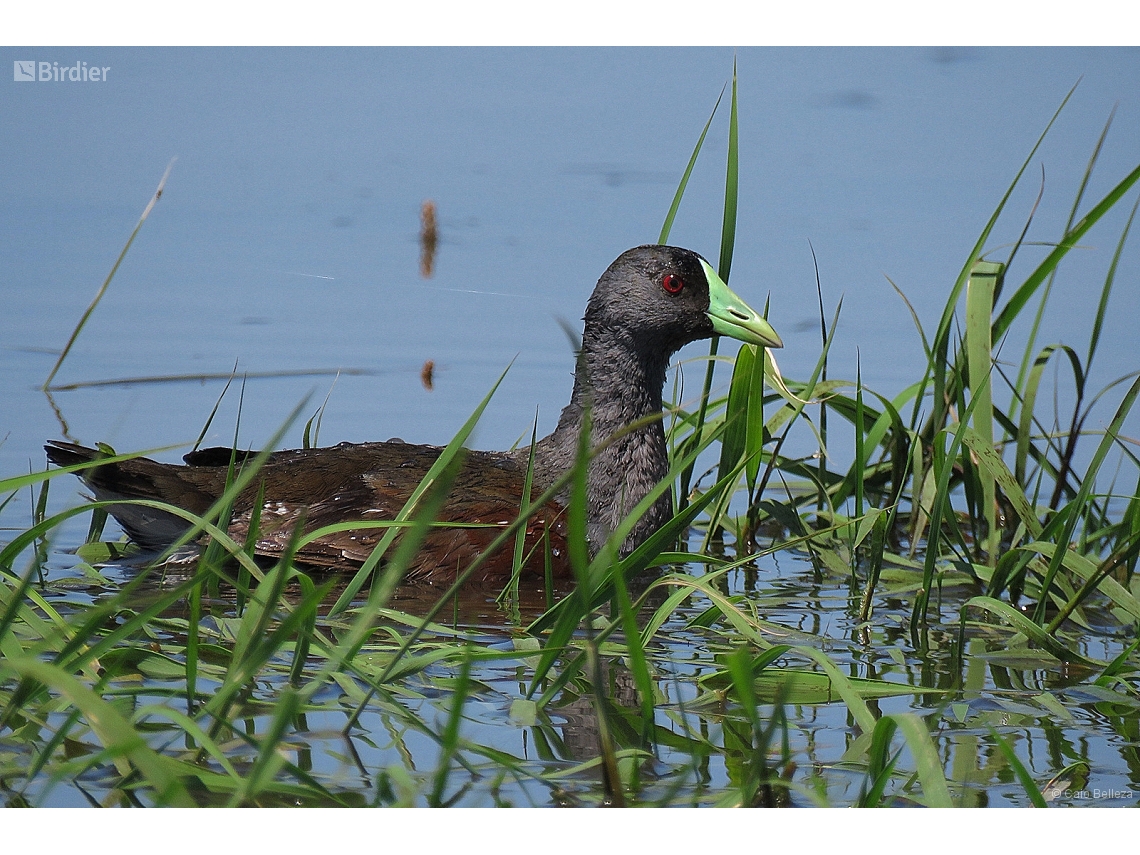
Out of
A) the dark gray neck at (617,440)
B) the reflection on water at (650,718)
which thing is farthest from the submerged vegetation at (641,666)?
the dark gray neck at (617,440)

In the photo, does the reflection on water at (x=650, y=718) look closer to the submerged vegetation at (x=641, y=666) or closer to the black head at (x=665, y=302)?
the submerged vegetation at (x=641, y=666)

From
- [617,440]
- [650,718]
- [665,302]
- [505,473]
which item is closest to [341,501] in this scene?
[505,473]

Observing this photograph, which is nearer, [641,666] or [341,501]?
[641,666]

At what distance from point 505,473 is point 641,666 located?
101 inches

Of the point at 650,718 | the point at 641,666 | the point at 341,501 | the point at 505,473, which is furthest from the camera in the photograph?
the point at 505,473

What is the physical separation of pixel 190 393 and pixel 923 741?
4.91 metres

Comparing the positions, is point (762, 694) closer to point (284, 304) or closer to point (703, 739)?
point (703, 739)

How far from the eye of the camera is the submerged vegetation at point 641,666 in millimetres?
2543

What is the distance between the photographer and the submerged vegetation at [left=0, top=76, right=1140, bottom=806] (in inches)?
100

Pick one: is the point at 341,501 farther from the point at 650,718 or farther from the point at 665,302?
the point at 650,718

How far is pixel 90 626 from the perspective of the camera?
8.18 feet

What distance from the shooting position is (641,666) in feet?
8.74

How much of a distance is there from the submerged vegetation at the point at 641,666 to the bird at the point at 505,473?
0.18 m

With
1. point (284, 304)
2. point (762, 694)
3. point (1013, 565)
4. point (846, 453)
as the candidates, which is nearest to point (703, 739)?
point (762, 694)
